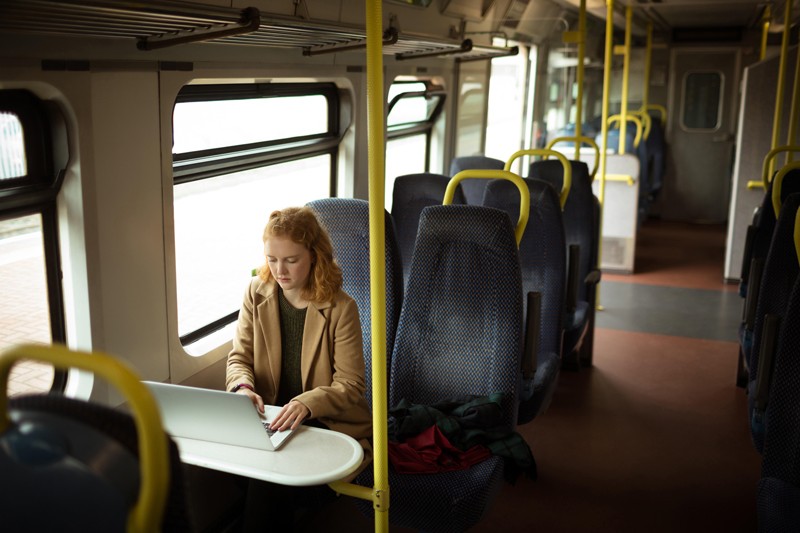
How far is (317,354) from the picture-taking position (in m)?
2.53

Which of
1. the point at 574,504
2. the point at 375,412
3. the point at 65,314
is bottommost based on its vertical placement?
the point at 574,504

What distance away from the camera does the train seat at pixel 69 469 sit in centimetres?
106

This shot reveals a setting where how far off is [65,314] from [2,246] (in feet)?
0.99

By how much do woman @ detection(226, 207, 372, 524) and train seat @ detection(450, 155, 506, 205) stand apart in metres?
2.98

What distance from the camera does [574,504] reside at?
351cm

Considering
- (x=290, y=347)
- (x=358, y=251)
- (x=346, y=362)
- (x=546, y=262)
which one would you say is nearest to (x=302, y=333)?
(x=290, y=347)

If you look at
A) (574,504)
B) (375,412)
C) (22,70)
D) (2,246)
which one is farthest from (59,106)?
(574,504)

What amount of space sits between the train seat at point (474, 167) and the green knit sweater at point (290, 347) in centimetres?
300

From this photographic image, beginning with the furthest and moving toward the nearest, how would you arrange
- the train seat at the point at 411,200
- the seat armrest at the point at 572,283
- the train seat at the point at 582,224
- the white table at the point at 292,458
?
the train seat at the point at 582,224, the train seat at the point at 411,200, the seat armrest at the point at 572,283, the white table at the point at 292,458

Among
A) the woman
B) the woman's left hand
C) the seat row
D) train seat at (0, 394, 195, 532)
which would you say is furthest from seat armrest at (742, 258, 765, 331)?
train seat at (0, 394, 195, 532)

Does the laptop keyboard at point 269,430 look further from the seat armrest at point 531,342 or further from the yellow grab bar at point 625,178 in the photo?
the yellow grab bar at point 625,178

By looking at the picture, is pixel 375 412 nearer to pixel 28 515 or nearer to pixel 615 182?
pixel 28 515

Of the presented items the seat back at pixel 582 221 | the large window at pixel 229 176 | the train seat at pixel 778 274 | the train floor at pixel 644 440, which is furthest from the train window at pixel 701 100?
the large window at pixel 229 176

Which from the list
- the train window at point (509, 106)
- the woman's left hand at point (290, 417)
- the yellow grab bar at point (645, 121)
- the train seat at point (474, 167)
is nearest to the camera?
the woman's left hand at point (290, 417)
